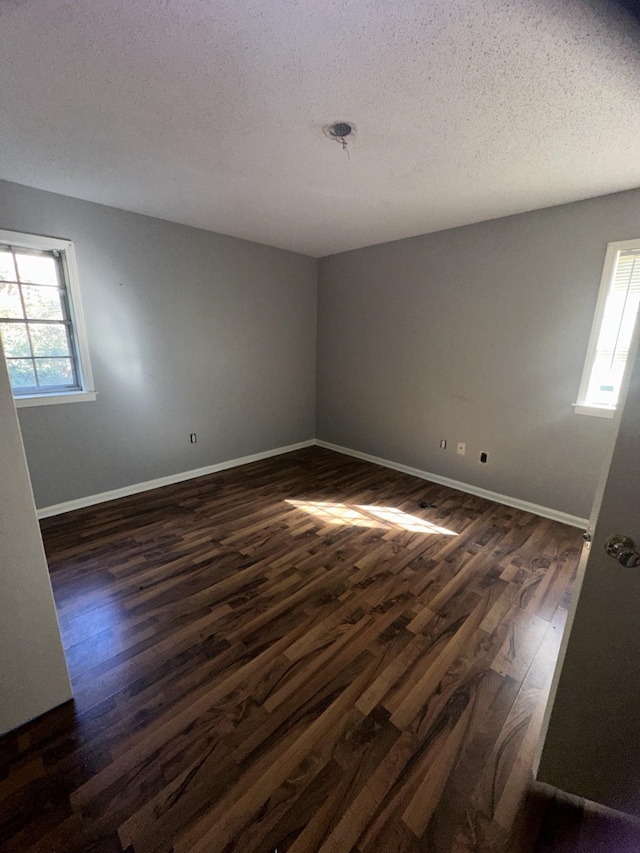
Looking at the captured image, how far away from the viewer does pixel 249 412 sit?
163 inches

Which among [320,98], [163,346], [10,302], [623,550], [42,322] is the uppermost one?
[320,98]

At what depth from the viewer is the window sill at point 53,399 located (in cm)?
263

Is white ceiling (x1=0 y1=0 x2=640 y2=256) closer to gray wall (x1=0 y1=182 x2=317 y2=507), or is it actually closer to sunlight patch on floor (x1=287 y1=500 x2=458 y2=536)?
gray wall (x1=0 y1=182 x2=317 y2=507)

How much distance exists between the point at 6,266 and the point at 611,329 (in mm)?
4499

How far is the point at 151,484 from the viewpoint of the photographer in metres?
3.44

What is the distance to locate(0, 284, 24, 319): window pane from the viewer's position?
8.29 ft

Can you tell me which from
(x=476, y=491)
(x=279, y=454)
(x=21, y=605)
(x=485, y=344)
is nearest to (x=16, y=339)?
(x=21, y=605)

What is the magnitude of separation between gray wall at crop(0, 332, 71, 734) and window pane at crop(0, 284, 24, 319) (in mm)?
2033

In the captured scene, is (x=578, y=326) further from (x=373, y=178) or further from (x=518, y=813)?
(x=518, y=813)

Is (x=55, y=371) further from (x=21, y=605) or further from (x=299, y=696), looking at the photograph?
(x=299, y=696)

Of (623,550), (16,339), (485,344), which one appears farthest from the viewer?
(485,344)

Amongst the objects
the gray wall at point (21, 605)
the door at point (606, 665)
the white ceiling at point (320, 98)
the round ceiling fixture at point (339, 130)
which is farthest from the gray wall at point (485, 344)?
the gray wall at point (21, 605)

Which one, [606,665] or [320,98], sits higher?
[320,98]

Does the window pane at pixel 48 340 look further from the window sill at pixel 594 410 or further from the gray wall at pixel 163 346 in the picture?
the window sill at pixel 594 410
